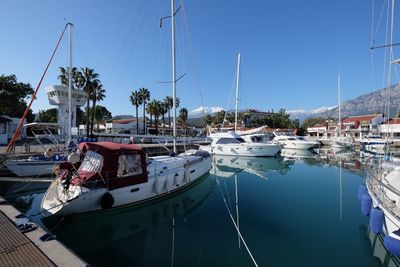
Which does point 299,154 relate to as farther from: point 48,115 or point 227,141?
point 48,115

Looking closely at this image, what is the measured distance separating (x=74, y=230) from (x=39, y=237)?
12.3 feet

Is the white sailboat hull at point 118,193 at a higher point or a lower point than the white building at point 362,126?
lower

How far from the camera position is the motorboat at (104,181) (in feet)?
31.4

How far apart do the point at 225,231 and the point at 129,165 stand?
5.41 m

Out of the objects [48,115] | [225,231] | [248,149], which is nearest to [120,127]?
[48,115]

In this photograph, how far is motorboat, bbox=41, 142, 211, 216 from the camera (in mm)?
9562

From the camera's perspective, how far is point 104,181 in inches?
404

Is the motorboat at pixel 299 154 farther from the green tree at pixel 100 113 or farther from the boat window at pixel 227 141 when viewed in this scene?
the green tree at pixel 100 113

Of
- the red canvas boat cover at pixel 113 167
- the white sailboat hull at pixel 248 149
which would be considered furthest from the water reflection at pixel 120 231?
the white sailboat hull at pixel 248 149

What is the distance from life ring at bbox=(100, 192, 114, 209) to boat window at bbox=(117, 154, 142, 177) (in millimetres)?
1031

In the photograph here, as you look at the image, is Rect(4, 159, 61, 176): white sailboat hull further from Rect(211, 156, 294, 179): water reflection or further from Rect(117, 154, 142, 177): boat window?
Rect(211, 156, 294, 179): water reflection

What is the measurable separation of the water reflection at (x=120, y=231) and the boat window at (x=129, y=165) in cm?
179

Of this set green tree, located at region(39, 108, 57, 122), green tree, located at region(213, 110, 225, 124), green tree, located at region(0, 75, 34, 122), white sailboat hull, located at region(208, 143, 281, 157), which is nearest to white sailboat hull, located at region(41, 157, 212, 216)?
white sailboat hull, located at region(208, 143, 281, 157)

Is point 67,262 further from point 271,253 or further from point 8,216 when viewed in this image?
point 271,253
